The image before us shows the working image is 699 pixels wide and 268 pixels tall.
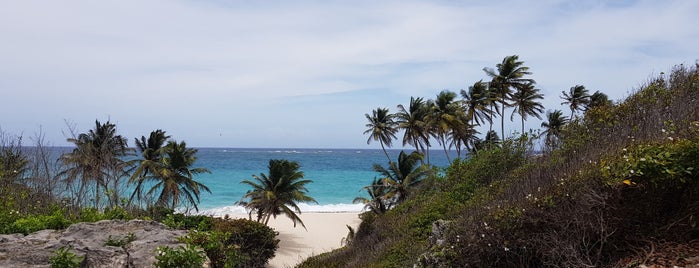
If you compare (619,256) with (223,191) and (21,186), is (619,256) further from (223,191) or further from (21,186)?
(223,191)

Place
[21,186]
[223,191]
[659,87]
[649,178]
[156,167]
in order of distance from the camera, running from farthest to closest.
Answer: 1. [223,191]
2. [156,167]
3. [21,186]
4. [659,87]
5. [649,178]

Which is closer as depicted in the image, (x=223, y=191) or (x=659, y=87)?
(x=659, y=87)

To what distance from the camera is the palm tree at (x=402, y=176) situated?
3109cm

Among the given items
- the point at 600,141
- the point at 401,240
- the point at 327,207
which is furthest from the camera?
the point at 327,207

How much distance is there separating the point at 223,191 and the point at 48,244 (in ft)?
206

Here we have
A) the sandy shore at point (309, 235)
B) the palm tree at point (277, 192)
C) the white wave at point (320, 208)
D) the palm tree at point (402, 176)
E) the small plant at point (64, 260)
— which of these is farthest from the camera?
the white wave at point (320, 208)

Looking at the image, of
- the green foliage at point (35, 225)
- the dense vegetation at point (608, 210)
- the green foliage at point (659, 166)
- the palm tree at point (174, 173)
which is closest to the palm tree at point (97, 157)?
the palm tree at point (174, 173)

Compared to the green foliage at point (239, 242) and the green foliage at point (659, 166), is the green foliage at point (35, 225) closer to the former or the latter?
the green foliage at point (239, 242)

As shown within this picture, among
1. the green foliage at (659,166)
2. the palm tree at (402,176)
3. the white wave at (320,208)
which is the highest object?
the green foliage at (659,166)

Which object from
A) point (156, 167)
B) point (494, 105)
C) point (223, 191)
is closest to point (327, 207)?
point (223, 191)

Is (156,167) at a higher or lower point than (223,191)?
higher

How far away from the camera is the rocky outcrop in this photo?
6.96m

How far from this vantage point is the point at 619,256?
5.84 meters

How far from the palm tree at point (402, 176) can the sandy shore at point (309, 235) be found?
6.01 metres
